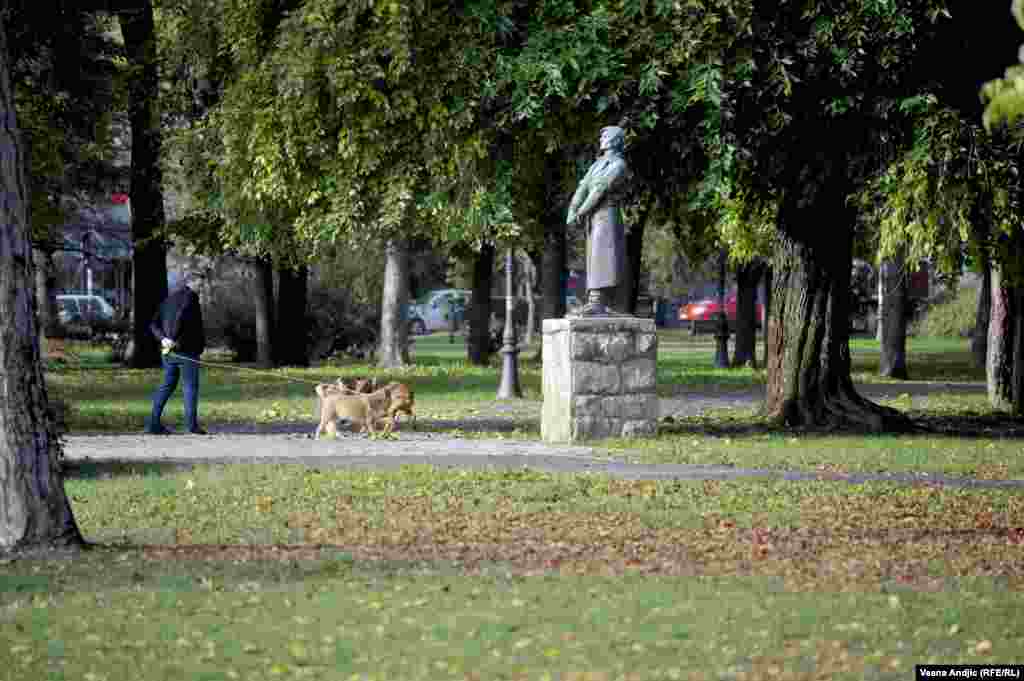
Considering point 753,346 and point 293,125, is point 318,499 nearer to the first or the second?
point 293,125

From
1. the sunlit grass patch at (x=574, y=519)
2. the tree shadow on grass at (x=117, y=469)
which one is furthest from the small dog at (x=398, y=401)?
the sunlit grass patch at (x=574, y=519)

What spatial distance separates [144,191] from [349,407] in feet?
67.3

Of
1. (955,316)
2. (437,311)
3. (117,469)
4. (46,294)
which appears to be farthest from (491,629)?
(437,311)

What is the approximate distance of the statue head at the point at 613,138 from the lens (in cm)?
2067

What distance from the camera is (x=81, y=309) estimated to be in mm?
65250

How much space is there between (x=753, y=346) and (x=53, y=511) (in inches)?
1368

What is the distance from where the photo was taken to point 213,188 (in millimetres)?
31062

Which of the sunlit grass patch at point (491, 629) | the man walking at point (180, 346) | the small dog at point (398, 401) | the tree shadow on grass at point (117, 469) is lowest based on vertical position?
the sunlit grass patch at point (491, 629)

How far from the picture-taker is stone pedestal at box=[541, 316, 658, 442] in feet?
67.5

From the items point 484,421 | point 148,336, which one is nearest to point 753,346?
point 148,336

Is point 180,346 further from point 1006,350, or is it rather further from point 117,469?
point 1006,350

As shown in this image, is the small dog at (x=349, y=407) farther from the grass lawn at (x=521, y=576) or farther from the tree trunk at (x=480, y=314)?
the tree trunk at (x=480, y=314)

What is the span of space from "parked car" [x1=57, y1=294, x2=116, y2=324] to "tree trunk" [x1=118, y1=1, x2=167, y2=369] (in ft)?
52.6

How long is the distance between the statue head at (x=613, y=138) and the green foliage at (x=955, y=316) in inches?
1568
